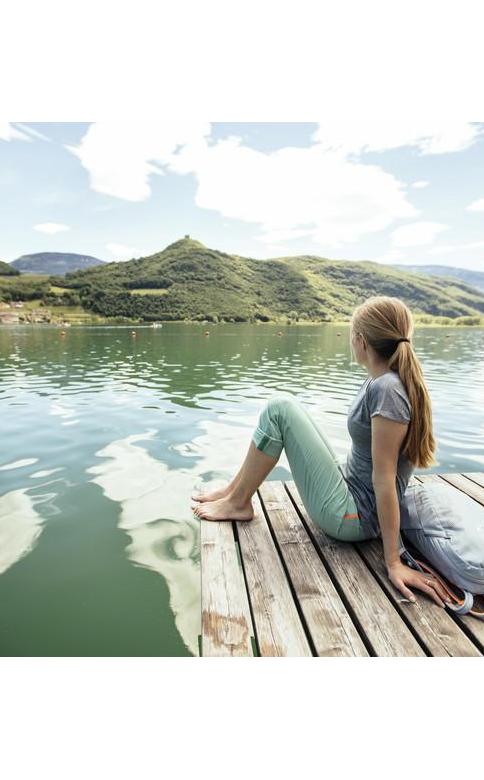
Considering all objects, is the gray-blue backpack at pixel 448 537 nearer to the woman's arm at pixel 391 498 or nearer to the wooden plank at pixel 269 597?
the woman's arm at pixel 391 498

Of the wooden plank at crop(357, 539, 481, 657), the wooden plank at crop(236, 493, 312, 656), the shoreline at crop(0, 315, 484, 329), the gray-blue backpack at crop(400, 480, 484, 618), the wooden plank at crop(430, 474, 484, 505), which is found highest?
the gray-blue backpack at crop(400, 480, 484, 618)

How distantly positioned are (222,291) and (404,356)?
148828 mm

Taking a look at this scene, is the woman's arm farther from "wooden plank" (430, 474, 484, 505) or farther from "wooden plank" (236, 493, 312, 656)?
"wooden plank" (430, 474, 484, 505)

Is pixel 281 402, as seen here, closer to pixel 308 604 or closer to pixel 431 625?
pixel 308 604

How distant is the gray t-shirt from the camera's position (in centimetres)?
222

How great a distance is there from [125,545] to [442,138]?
731cm

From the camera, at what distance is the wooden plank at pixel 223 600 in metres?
2.06

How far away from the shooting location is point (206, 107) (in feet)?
14.0

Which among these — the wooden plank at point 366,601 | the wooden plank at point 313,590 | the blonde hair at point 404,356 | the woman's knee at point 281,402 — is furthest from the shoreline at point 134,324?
the blonde hair at point 404,356

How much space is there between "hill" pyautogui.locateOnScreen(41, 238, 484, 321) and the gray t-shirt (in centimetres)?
9840

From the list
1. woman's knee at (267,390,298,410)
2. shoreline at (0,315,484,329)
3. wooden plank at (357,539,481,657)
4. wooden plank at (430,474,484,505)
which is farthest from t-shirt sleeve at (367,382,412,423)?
shoreline at (0,315,484,329)

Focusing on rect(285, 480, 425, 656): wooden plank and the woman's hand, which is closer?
Answer: rect(285, 480, 425, 656): wooden plank
